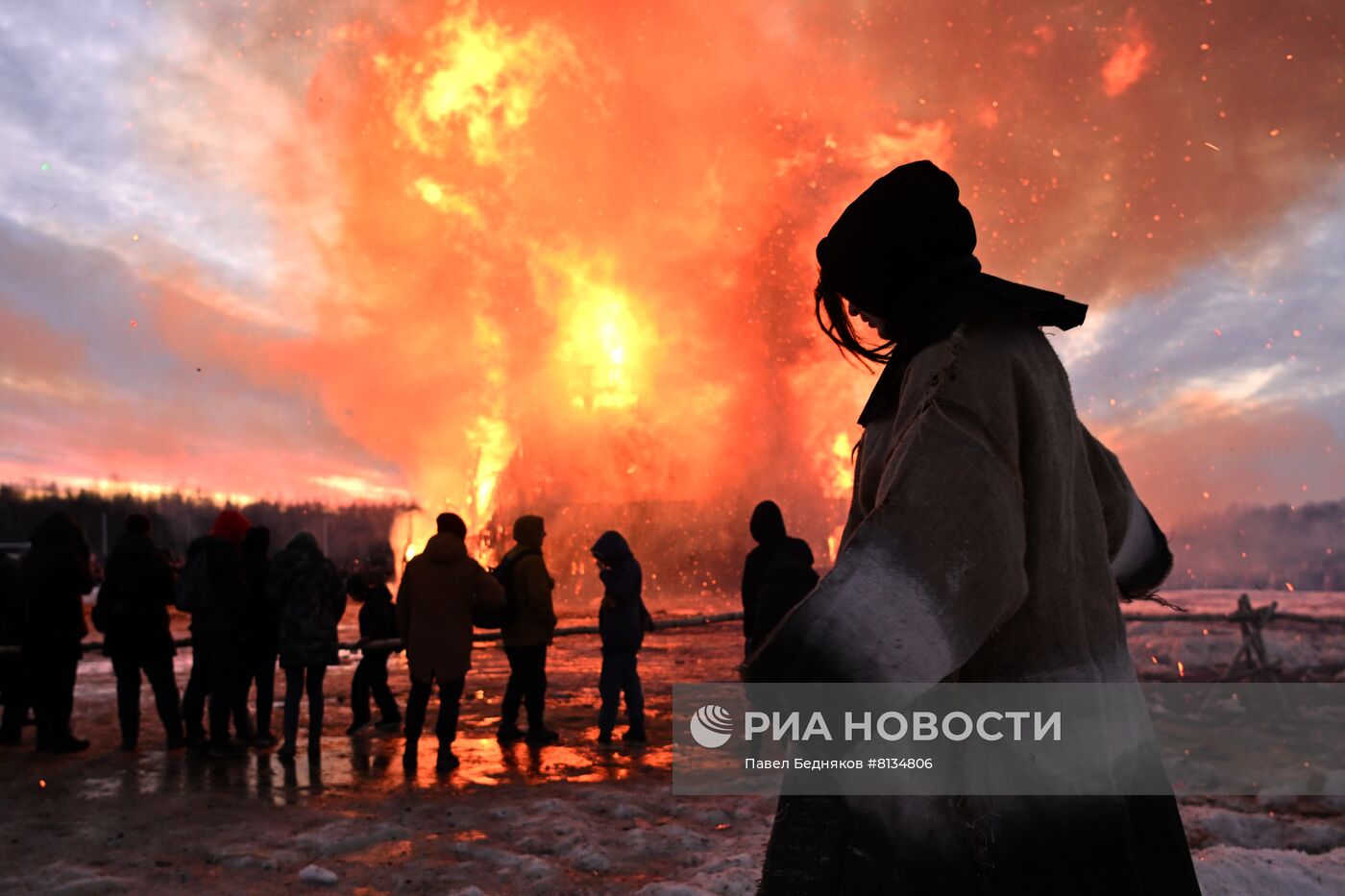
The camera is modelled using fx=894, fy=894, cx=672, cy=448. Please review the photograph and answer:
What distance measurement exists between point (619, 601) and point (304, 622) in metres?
2.96

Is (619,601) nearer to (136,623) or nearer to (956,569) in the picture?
(136,623)

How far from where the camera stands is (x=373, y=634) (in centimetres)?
994

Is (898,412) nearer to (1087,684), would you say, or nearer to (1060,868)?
(1087,684)

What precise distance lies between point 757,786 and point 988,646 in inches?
252

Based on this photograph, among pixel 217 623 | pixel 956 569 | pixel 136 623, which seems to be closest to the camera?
pixel 956 569

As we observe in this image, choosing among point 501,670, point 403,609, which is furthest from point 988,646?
point 501,670

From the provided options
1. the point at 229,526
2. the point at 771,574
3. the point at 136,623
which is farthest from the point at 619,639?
the point at 136,623

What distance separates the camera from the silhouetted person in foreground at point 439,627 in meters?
7.79

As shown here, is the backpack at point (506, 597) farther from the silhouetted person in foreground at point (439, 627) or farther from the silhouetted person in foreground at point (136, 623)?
the silhouetted person in foreground at point (136, 623)

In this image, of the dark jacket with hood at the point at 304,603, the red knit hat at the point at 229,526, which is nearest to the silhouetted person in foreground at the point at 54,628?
the red knit hat at the point at 229,526

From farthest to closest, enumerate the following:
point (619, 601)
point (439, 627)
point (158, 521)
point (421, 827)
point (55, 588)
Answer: point (158, 521) → point (619, 601) → point (55, 588) → point (439, 627) → point (421, 827)

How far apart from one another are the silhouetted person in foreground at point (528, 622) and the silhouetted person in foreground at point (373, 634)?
65.8 inches

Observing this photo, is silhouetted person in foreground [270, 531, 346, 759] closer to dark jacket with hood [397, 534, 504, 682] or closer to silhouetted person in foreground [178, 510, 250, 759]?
silhouetted person in foreground [178, 510, 250, 759]

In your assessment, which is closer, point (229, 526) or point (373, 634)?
point (229, 526)
